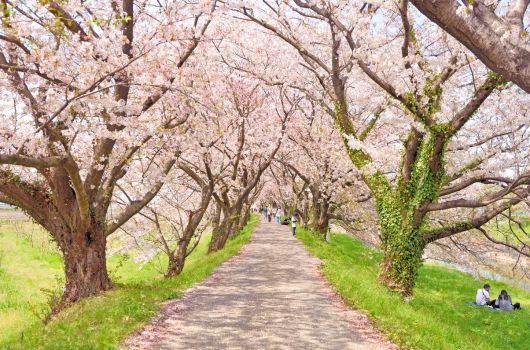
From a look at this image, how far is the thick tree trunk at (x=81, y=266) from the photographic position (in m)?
9.97

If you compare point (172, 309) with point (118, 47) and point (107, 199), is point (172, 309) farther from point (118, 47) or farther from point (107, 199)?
point (118, 47)

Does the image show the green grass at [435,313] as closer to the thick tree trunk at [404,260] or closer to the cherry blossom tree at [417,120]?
the thick tree trunk at [404,260]

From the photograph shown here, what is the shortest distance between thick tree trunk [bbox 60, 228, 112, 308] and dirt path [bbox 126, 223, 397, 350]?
214 centimetres

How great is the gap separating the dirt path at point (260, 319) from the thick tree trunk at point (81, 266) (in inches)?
84.2

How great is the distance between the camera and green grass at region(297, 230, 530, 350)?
7.99m

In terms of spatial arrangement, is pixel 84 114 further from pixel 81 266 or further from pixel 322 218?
pixel 322 218

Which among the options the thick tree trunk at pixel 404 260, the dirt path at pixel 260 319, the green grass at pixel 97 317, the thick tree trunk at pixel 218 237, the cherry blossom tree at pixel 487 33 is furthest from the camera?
the thick tree trunk at pixel 218 237

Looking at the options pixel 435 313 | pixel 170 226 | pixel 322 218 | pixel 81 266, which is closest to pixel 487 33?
pixel 81 266

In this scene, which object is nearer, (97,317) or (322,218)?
(97,317)

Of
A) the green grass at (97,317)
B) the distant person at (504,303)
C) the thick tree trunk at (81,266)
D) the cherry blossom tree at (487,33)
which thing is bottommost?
the distant person at (504,303)

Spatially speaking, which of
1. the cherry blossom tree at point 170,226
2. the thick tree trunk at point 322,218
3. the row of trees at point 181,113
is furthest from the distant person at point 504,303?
the cherry blossom tree at point 170,226

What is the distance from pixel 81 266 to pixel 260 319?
4718mm

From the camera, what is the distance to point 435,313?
1352cm

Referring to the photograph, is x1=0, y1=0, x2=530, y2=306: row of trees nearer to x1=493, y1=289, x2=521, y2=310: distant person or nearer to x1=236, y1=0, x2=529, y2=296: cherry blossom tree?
x1=236, y1=0, x2=529, y2=296: cherry blossom tree
